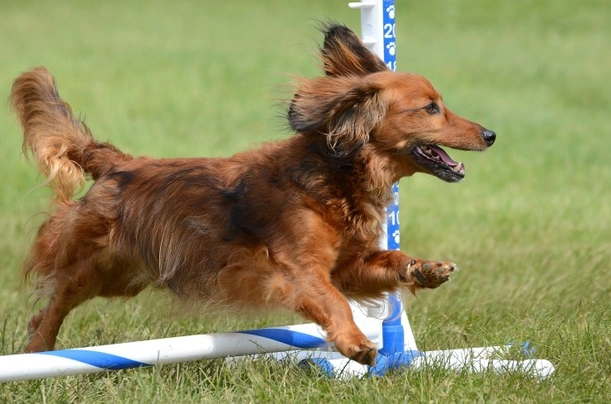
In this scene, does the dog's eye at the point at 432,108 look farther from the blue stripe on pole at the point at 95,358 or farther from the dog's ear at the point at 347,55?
the blue stripe on pole at the point at 95,358

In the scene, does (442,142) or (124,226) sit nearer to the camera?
(442,142)

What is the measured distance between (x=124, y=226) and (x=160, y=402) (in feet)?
4.00

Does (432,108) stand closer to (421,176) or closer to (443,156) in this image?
(443,156)

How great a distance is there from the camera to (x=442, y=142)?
4.53 metres

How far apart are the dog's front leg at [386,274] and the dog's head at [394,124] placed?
393 mm

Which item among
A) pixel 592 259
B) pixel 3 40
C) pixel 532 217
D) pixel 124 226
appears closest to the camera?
pixel 124 226

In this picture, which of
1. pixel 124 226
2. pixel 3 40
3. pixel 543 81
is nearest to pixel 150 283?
pixel 124 226

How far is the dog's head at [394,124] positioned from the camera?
14.9 ft

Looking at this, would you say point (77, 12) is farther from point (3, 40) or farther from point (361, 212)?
point (361, 212)

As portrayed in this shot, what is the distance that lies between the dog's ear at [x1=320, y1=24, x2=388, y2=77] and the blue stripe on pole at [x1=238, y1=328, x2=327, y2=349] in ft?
4.14

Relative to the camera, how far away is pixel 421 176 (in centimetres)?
1341

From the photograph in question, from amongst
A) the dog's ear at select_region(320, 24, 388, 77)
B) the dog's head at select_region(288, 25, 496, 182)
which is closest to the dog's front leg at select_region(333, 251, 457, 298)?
the dog's head at select_region(288, 25, 496, 182)

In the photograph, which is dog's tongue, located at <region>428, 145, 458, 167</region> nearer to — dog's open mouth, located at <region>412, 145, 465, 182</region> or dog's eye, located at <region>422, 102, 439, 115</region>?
dog's open mouth, located at <region>412, 145, 465, 182</region>

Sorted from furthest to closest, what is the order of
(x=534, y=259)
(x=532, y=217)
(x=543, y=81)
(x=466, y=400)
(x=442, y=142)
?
(x=543, y=81) < (x=532, y=217) < (x=534, y=259) < (x=442, y=142) < (x=466, y=400)
